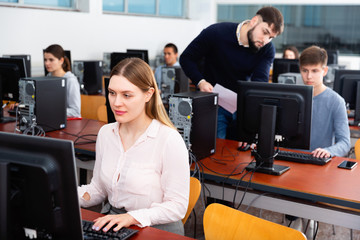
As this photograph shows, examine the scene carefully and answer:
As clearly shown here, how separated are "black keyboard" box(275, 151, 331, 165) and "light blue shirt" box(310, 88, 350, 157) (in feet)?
0.84

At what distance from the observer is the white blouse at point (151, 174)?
165 centimetres

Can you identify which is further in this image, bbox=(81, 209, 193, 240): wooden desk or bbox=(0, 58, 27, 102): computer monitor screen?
bbox=(0, 58, 27, 102): computer monitor screen

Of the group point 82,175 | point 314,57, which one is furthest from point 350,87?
point 82,175

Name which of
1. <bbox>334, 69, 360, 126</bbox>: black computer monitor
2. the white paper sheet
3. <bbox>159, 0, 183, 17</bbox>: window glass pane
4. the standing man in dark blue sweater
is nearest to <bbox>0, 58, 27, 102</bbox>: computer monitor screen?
the standing man in dark blue sweater

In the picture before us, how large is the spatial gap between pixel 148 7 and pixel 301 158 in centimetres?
633

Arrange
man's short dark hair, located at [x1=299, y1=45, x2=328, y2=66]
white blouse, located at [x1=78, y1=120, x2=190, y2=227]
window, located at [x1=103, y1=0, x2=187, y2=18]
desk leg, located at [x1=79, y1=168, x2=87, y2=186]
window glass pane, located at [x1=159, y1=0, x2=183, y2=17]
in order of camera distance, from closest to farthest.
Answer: white blouse, located at [x1=78, y1=120, x2=190, y2=227] → man's short dark hair, located at [x1=299, y1=45, x2=328, y2=66] → desk leg, located at [x1=79, y1=168, x2=87, y2=186] → window, located at [x1=103, y1=0, x2=187, y2=18] → window glass pane, located at [x1=159, y1=0, x2=183, y2=17]

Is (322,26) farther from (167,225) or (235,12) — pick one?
(167,225)

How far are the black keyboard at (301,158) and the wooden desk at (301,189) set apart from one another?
0.10 ft

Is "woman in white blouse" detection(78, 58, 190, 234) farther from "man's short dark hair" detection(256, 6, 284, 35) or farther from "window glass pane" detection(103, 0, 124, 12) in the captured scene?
"window glass pane" detection(103, 0, 124, 12)

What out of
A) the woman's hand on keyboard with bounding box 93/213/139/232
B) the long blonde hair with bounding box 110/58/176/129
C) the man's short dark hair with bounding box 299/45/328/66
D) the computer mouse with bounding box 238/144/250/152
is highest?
the man's short dark hair with bounding box 299/45/328/66

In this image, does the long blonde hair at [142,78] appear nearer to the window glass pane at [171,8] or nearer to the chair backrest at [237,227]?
the chair backrest at [237,227]

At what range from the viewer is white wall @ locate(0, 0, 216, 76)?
5575 mm

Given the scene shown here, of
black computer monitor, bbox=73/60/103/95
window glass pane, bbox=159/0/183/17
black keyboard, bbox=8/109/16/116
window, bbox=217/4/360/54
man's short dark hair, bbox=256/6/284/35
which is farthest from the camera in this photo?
window glass pane, bbox=159/0/183/17

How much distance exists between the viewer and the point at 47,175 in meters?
1.06
